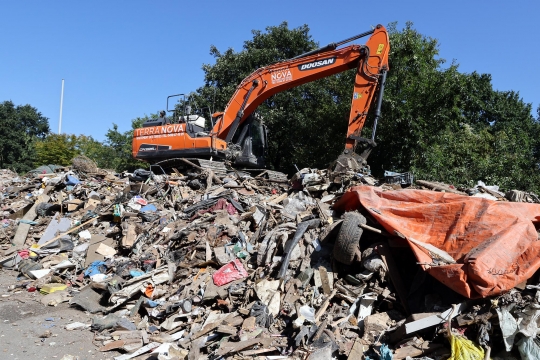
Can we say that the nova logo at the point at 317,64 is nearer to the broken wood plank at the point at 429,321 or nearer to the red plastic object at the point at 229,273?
the red plastic object at the point at 229,273

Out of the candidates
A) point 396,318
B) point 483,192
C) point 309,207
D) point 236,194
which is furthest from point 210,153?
point 396,318

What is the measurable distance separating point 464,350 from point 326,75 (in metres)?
7.95

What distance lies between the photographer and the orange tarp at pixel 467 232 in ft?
14.0

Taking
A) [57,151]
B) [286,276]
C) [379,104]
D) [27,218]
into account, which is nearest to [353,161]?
[379,104]

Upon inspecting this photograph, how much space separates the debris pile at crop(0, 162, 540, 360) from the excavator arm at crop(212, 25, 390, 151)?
2149mm

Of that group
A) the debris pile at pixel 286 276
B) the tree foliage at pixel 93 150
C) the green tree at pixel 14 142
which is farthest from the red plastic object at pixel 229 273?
the green tree at pixel 14 142

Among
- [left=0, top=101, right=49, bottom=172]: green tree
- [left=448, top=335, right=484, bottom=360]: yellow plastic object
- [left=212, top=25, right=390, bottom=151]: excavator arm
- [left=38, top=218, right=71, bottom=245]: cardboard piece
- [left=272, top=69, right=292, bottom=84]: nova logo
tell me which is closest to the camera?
[left=448, top=335, right=484, bottom=360]: yellow plastic object

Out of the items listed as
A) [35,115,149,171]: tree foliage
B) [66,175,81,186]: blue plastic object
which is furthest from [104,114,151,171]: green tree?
[66,175,81,186]: blue plastic object

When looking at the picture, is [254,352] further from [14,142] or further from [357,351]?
[14,142]

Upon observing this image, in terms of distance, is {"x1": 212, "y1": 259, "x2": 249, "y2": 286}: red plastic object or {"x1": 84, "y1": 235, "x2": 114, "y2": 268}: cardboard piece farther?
{"x1": 84, "y1": 235, "x2": 114, "y2": 268}: cardboard piece

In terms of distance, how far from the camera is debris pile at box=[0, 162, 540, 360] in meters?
4.32

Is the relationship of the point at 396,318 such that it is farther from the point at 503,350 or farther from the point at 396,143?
the point at 396,143

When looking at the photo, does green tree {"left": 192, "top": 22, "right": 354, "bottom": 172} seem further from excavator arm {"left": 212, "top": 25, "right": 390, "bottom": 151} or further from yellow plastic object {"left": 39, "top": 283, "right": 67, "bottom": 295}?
yellow plastic object {"left": 39, "top": 283, "right": 67, "bottom": 295}

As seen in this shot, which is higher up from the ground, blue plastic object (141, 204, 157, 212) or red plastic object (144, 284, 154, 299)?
blue plastic object (141, 204, 157, 212)
